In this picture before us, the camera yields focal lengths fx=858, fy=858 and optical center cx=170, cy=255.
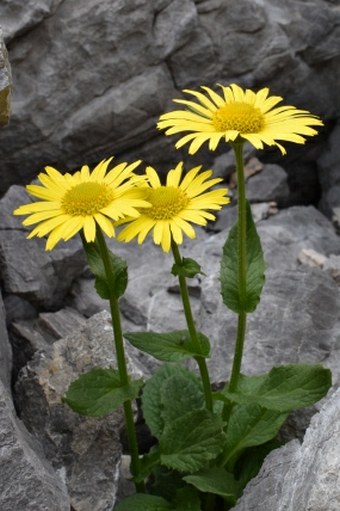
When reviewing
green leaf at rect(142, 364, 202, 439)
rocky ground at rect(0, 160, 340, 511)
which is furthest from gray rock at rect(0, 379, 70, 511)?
green leaf at rect(142, 364, 202, 439)

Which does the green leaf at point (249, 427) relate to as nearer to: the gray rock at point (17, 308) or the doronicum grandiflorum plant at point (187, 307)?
the doronicum grandiflorum plant at point (187, 307)

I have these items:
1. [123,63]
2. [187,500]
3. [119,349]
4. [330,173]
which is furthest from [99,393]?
[330,173]

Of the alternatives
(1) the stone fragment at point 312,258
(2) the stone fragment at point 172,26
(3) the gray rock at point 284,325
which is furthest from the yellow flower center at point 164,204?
(2) the stone fragment at point 172,26

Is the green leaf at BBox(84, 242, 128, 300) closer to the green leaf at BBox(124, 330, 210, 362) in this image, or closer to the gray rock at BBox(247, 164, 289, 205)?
the green leaf at BBox(124, 330, 210, 362)

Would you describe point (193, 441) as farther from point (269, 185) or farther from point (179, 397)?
point (269, 185)

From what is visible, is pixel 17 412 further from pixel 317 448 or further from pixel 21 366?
pixel 317 448

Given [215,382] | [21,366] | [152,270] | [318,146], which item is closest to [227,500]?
[215,382]
